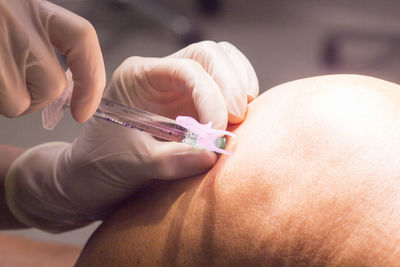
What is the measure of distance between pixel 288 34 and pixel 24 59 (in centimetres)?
123

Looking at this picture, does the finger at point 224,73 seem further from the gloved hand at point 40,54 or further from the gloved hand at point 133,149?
the gloved hand at point 40,54

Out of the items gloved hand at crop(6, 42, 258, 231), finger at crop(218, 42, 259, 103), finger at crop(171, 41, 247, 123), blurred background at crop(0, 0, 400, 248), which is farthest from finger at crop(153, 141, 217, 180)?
blurred background at crop(0, 0, 400, 248)

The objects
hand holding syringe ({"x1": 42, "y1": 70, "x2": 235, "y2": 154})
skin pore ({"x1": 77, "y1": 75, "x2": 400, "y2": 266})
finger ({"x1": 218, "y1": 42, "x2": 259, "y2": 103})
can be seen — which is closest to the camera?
skin pore ({"x1": 77, "y1": 75, "x2": 400, "y2": 266})

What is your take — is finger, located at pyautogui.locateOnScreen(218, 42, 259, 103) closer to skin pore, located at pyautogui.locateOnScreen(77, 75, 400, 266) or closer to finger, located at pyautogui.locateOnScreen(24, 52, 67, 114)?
skin pore, located at pyautogui.locateOnScreen(77, 75, 400, 266)

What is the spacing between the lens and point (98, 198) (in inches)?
39.9

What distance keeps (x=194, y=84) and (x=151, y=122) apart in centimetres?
14

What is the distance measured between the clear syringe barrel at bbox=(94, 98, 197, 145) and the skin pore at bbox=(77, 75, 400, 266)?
0.10 metres

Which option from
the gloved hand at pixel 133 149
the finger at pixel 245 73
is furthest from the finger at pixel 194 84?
the finger at pixel 245 73

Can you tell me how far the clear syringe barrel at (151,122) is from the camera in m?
0.78

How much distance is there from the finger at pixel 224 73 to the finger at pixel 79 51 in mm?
291

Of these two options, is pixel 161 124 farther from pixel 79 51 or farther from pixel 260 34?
pixel 260 34

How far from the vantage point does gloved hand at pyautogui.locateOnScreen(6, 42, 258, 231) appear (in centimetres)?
84

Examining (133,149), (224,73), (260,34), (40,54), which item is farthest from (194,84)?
(260,34)

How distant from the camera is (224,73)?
94 centimetres
